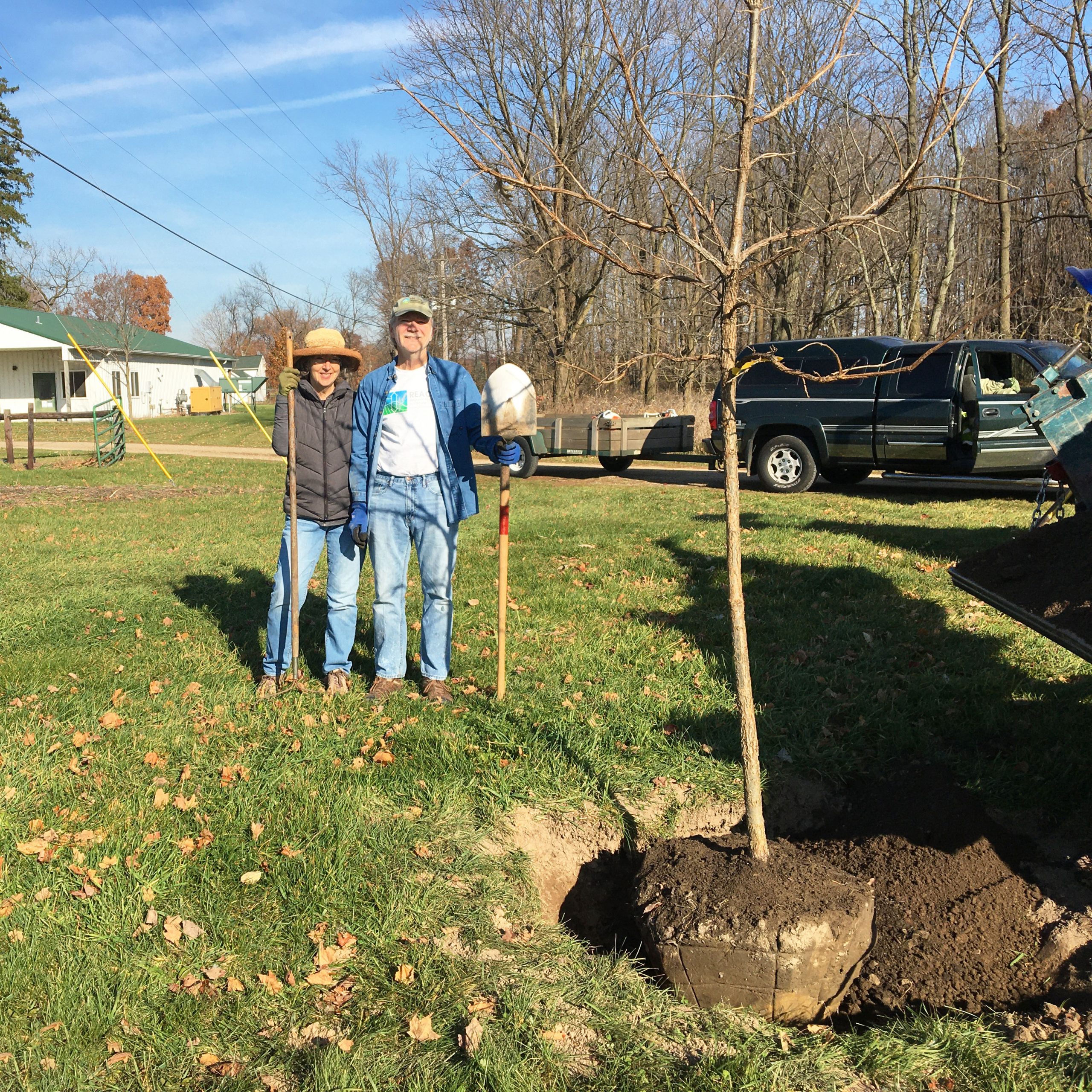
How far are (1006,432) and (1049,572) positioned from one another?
29.0 feet

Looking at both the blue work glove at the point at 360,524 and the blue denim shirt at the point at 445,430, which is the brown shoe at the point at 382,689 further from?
the blue denim shirt at the point at 445,430

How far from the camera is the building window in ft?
165

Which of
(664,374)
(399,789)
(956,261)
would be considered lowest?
(399,789)

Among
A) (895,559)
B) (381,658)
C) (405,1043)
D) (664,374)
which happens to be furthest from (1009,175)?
(405,1043)

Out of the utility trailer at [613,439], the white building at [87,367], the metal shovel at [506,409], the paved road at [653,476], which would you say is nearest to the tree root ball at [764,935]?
the metal shovel at [506,409]

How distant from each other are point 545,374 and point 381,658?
28038 millimetres

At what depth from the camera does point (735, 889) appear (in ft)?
10.7

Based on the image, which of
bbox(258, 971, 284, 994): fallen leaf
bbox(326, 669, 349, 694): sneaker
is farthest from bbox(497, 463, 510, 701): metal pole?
bbox(258, 971, 284, 994): fallen leaf

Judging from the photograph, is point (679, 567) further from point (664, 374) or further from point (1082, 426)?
point (664, 374)

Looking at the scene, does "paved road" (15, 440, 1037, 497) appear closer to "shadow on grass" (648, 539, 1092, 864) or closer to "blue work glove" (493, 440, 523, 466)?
"shadow on grass" (648, 539, 1092, 864)

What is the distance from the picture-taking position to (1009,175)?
78.8 ft

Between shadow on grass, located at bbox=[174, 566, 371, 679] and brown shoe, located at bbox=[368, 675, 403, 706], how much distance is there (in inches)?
21.2

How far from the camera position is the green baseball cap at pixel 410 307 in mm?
4727

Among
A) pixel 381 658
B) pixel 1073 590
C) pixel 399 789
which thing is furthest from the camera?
pixel 381 658
